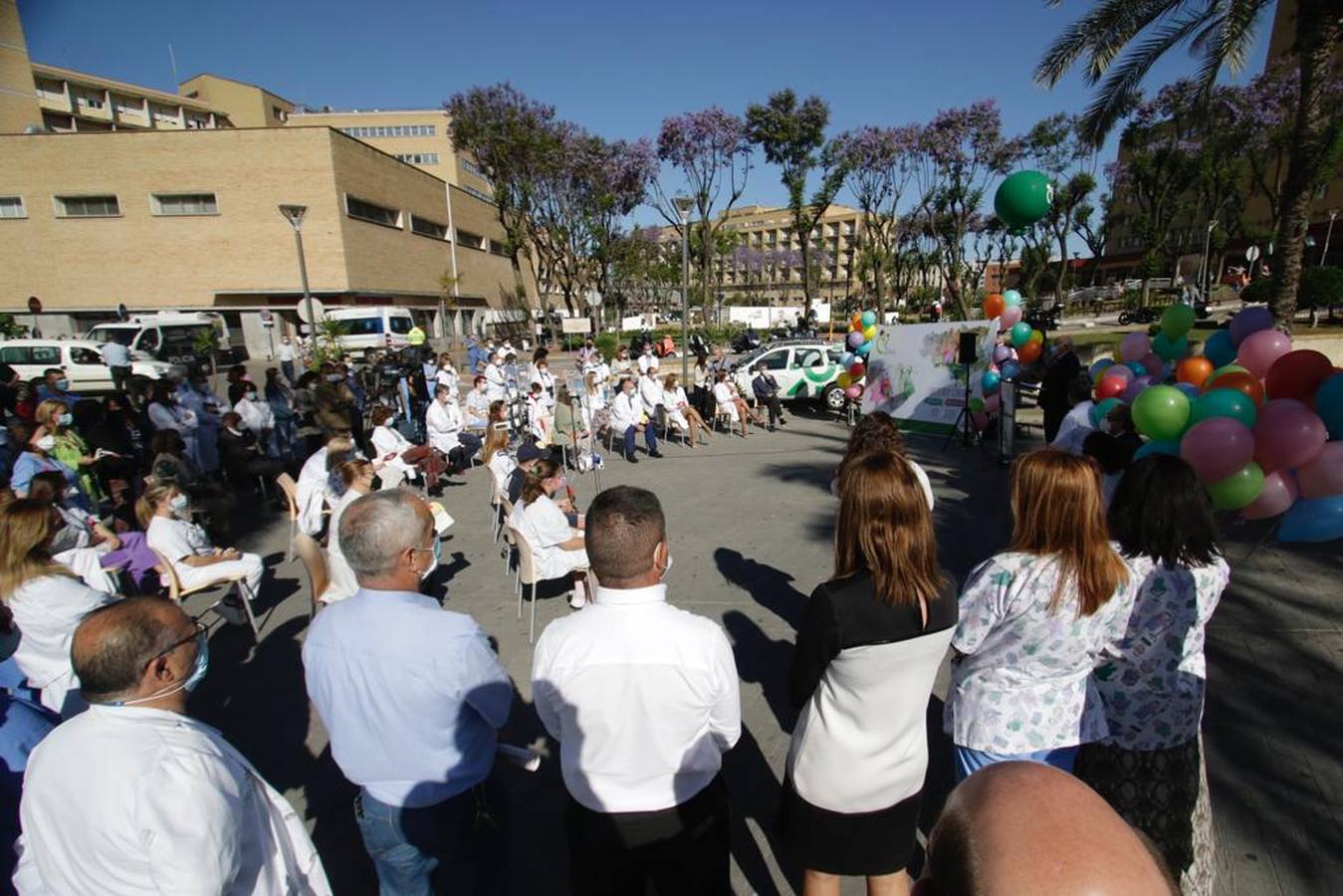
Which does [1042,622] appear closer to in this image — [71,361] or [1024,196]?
[1024,196]

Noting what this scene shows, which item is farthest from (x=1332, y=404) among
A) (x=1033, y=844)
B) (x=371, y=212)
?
(x=371, y=212)

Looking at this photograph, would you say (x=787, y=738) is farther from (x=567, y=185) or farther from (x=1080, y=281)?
(x=1080, y=281)

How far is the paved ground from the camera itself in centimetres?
280

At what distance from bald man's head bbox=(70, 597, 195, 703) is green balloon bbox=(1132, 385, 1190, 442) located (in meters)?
5.93

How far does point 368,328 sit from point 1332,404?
87.1 feet

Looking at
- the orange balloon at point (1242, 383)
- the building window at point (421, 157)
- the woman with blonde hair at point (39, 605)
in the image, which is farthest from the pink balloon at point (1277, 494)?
the building window at point (421, 157)

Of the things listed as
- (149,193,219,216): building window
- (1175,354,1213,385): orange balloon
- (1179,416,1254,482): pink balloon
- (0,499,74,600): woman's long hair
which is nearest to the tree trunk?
(1175,354,1213,385): orange balloon

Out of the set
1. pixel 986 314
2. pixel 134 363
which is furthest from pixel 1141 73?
pixel 134 363

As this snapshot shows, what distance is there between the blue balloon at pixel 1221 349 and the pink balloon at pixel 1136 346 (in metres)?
0.54

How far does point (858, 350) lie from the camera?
12461 mm

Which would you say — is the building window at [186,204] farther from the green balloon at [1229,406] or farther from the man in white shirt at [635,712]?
the green balloon at [1229,406]

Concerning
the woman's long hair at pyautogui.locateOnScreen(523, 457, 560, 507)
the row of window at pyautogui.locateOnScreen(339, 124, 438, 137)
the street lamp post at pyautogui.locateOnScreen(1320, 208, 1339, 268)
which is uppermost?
the row of window at pyautogui.locateOnScreen(339, 124, 438, 137)

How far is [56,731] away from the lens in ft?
4.62

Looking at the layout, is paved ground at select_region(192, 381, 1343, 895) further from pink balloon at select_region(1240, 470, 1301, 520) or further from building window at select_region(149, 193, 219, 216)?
building window at select_region(149, 193, 219, 216)
